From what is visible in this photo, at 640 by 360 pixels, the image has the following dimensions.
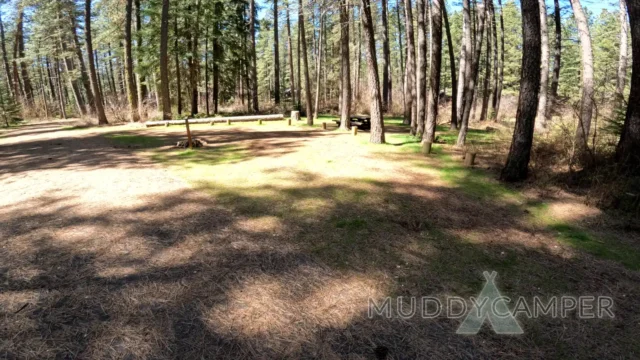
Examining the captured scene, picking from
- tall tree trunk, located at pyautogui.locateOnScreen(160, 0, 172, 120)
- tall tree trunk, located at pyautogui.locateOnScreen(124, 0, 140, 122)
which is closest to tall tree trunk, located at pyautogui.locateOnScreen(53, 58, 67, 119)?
tall tree trunk, located at pyautogui.locateOnScreen(124, 0, 140, 122)

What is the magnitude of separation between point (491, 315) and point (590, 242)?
258 cm

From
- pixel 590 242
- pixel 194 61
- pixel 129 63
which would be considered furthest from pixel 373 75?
pixel 194 61

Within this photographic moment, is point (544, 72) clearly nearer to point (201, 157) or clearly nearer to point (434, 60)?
point (434, 60)

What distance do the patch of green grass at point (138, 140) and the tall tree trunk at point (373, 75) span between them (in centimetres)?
676

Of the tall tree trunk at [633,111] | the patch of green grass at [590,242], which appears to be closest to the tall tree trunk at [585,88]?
the tall tree trunk at [633,111]

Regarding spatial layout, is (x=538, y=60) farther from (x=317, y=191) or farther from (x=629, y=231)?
(x=317, y=191)

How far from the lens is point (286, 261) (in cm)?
381

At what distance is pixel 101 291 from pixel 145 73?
21883mm

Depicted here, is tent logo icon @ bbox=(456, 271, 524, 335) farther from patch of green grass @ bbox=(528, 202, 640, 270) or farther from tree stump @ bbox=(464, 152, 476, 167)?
tree stump @ bbox=(464, 152, 476, 167)

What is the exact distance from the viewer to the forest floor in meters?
2.70

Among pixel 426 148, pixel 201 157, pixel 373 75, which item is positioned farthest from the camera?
pixel 373 75

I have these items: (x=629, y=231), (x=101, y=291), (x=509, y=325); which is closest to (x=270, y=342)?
(x=101, y=291)

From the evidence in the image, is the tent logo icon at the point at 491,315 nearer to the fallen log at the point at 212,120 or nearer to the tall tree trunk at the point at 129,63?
the fallen log at the point at 212,120

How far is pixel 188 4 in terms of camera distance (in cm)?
2050
